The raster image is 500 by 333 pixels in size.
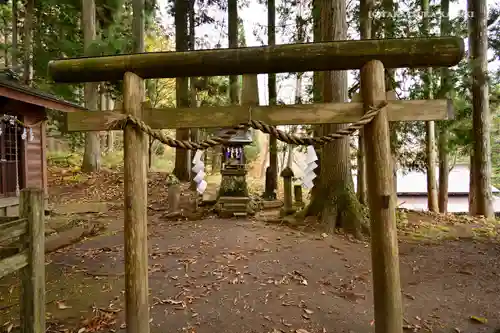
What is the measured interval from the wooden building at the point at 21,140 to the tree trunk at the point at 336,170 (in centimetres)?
749

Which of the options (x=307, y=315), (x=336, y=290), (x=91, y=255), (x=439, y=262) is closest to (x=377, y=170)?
(x=307, y=315)

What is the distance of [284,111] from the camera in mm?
3348

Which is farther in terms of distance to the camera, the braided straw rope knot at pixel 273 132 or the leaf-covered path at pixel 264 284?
the leaf-covered path at pixel 264 284

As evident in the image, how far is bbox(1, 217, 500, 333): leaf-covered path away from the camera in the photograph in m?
4.23

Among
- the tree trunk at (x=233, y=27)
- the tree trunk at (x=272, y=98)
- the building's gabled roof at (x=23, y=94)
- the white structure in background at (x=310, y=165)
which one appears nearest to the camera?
the white structure in background at (x=310, y=165)

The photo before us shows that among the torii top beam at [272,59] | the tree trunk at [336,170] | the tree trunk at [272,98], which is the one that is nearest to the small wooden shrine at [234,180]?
the tree trunk at [336,170]

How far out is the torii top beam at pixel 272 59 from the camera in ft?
10.2

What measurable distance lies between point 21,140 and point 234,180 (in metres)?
6.31

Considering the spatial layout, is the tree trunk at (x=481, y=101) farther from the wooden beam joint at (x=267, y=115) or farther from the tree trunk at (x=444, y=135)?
the wooden beam joint at (x=267, y=115)

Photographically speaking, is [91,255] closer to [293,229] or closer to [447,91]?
[293,229]

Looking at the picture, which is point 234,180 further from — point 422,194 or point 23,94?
point 422,194

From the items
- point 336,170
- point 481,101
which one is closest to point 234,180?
point 336,170

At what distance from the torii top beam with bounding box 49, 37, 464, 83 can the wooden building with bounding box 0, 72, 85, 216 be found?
6270 millimetres

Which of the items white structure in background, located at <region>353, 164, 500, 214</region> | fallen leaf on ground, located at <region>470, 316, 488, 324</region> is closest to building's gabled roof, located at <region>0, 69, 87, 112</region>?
fallen leaf on ground, located at <region>470, 316, 488, 324</region>
